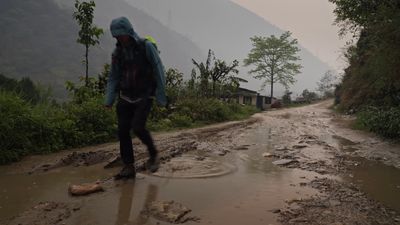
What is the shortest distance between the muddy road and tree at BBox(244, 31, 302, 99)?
51.8 meters

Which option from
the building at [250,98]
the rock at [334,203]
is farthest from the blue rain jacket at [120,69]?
the building at [250,98]

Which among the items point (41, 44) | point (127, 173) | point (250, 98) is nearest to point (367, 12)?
point (127, 173)

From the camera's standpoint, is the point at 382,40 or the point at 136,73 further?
the point at 382,40

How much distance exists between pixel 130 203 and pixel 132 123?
1.03 meters

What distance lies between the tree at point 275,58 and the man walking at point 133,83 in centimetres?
5379

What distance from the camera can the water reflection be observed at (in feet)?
10.6

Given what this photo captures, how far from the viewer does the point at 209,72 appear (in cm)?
2189

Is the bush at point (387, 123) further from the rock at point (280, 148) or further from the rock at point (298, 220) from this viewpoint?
the rock at point (298, 220)

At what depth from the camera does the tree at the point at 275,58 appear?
5747 centimetres

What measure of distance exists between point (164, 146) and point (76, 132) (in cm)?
192

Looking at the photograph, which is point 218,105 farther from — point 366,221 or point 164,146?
point 366,221

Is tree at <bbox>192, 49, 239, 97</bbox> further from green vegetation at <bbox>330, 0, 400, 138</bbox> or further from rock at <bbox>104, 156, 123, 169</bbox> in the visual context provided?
rock at <bbox>104, 156, 123, 169</bbox>

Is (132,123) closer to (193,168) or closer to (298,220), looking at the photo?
(193,168)

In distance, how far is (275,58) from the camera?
191ft
